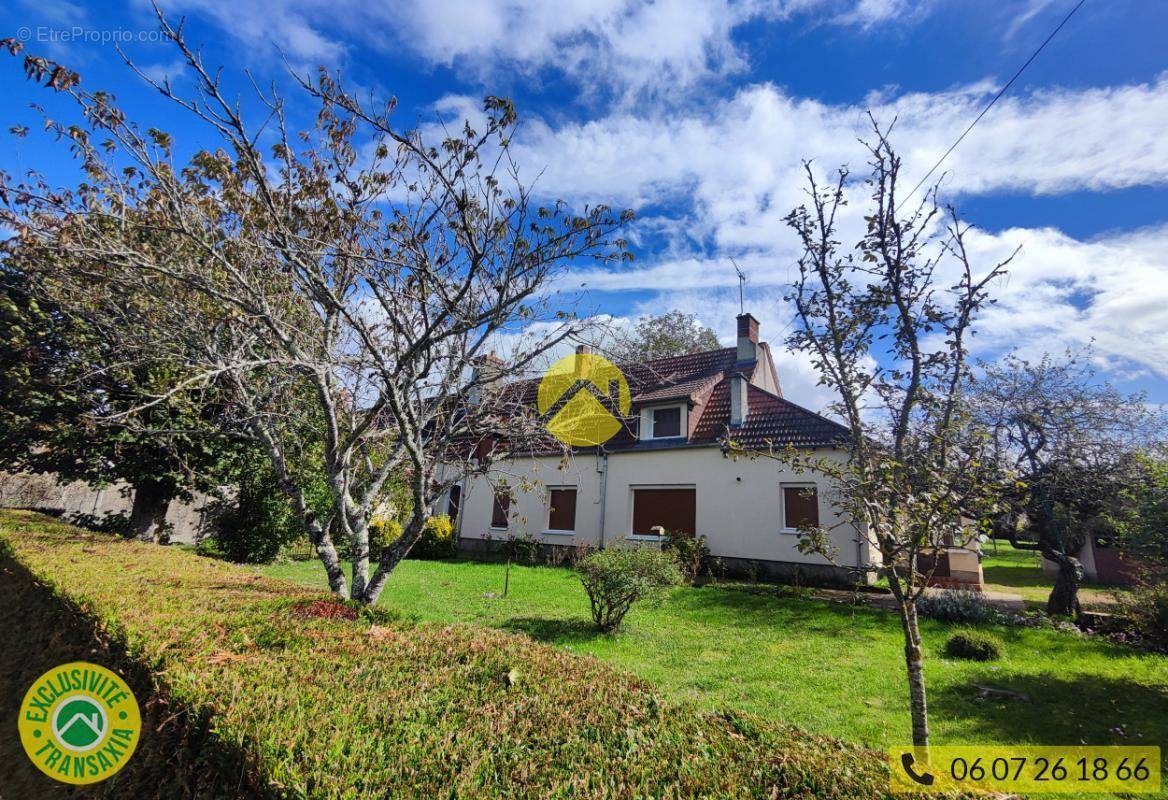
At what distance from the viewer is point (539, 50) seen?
5668 millimetres

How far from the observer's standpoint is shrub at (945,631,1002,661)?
23.9 ft

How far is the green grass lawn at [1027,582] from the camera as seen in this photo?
12.9 metres

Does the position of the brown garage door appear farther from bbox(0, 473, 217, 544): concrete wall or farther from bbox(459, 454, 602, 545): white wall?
bbox(0, 473, 217, 544): concrete wall

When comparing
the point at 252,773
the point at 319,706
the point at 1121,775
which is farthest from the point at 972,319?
the point at 252,773

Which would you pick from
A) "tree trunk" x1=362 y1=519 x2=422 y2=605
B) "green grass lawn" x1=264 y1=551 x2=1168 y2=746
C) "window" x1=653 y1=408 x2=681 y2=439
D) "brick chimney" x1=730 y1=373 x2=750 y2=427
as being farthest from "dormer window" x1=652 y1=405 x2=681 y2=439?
"tree trunk" x1=362 y1=519 x2=422 y2=605

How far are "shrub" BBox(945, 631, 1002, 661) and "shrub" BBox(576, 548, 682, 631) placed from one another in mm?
4254

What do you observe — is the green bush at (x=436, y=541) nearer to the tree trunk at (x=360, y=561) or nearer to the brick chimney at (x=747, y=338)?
the tree trunk at (x=360, y=561)

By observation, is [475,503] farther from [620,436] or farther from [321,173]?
[321,173]

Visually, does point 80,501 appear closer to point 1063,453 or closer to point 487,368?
point 487,368

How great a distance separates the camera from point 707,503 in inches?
600

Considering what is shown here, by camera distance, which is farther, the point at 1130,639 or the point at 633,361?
the point at 1130,639

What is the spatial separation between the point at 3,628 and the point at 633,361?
8.27 metres

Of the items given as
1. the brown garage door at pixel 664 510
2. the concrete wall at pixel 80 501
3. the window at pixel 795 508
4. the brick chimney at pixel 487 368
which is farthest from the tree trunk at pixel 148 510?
the window at pixel 795 508

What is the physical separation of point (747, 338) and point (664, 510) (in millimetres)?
6867
